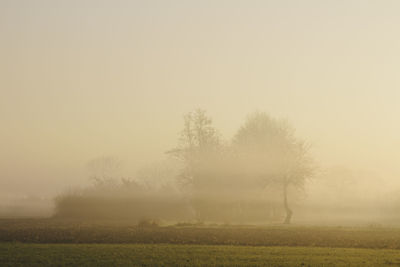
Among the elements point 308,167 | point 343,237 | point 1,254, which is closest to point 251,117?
point 308,167

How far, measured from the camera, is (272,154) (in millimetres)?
68688

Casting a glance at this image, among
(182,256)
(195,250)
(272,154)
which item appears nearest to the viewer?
(182,256)

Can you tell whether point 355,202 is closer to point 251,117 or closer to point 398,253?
point 251,117

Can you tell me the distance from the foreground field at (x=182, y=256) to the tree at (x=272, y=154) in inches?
1463

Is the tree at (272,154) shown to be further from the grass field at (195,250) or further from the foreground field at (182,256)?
the foreground field at (182,256)

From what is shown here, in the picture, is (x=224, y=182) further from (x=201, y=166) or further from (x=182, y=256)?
(x=182, y=256)

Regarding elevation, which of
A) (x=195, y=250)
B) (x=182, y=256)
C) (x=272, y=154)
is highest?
(x=272, y=154)

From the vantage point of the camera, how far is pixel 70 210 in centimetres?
A: 7525

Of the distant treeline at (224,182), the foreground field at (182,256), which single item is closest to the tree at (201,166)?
the distant treeline at (224,182)

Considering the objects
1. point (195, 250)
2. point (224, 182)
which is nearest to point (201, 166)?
point (224, 182)

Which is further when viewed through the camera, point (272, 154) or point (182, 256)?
point (272, 154)

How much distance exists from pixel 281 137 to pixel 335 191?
76.5 m

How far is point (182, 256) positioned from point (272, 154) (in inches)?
1739

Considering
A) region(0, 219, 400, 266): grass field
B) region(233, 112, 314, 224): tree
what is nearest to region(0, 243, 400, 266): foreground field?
region(0, 219, 400, 266): grass field
